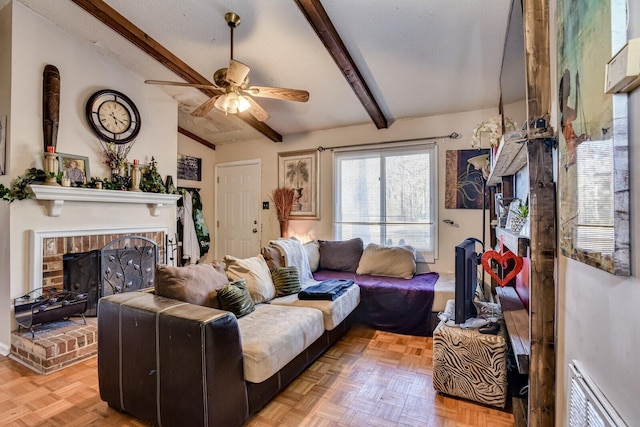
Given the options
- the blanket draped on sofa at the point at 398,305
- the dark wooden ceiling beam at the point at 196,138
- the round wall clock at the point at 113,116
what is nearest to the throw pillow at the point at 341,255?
the blanket draped on sofa at the point at 398,305

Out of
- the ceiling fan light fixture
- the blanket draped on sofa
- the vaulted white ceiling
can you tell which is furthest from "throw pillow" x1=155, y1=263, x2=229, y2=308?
the vaulted white ceiling

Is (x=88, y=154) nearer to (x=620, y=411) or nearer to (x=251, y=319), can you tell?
(x=251, y=319)

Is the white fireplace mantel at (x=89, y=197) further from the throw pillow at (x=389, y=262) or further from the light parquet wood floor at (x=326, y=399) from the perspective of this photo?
the throw pillow at (x=389, y=262)

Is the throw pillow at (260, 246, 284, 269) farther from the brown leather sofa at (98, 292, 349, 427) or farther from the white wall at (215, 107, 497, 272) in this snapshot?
the white wall at (215, 107, 497, 272)

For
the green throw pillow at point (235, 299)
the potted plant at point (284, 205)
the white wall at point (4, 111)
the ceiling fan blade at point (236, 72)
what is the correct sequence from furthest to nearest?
the potted plant at point (284, 205), the white wall at point (4, 111), the ceiling fan blade at point (236, 72), the green throw pillow at point (235, 299)

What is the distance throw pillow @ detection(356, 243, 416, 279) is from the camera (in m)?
3.57

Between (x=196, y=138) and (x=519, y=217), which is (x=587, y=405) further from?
(x=196, y=138)

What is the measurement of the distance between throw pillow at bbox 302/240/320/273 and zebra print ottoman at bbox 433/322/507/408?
2.05m

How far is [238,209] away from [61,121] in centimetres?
271

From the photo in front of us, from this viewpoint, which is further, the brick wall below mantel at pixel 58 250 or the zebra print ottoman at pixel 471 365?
the brick wall below mantel at pixel 58 250

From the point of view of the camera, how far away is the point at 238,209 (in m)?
5.29

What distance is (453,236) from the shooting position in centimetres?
380

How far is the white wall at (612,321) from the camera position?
679mm

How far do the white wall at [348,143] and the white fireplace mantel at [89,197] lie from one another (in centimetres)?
165
